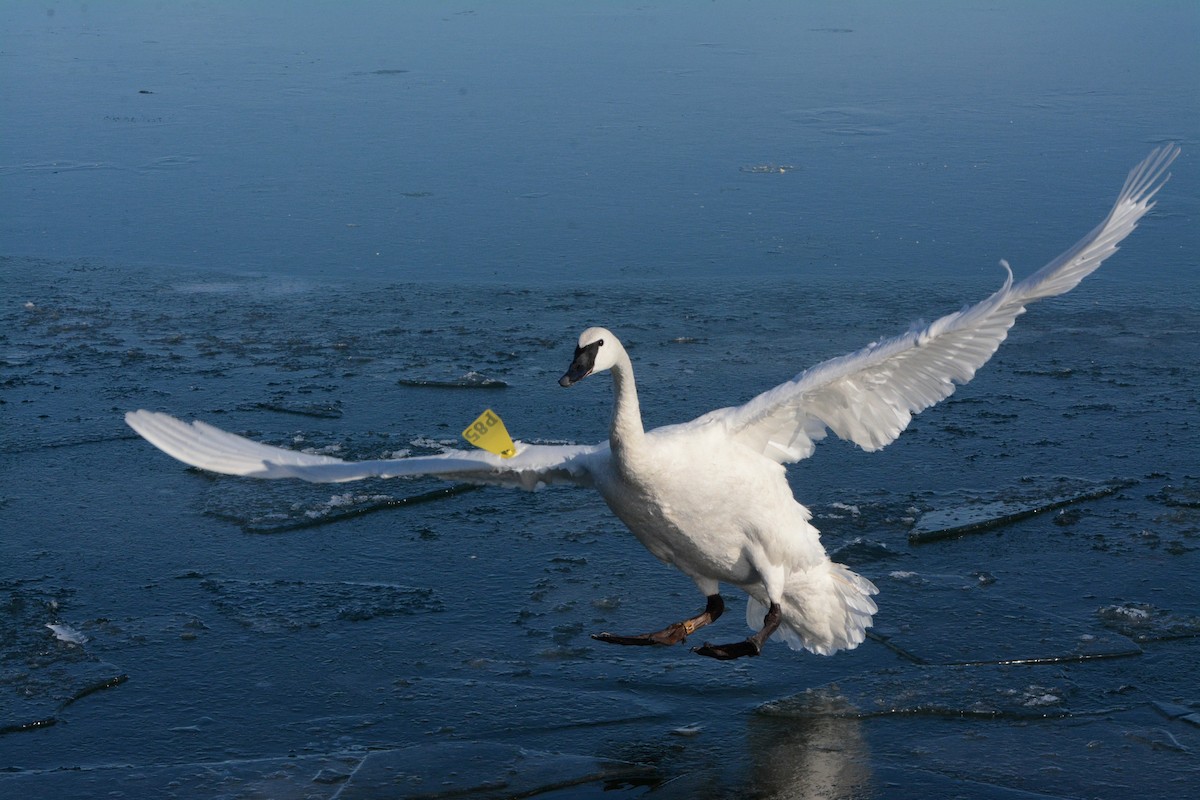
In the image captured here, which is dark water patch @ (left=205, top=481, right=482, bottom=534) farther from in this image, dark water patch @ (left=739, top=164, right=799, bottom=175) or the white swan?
dark water patch @ (left=739, top=164, right=799, bottom=175)

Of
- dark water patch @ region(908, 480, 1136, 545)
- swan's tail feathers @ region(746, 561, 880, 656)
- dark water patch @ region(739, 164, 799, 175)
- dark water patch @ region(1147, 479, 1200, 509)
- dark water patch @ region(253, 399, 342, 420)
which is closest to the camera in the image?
swan's tail feathers @ region(746, 561, 880, 656)

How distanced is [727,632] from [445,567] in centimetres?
123

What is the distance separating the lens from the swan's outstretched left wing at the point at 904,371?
5164 millimetres

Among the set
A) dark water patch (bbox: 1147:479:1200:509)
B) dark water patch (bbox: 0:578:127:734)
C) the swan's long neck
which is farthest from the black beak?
dark water patch (bbox: 1147:479:1200:509)

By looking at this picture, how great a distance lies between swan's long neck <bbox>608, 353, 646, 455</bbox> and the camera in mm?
5023

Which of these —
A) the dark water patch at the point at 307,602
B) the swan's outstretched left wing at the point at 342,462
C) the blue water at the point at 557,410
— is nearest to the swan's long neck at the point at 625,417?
the swan's outstretched left wing at the point at 342,462

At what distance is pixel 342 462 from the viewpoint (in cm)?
543

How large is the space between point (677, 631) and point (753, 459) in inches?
28.2

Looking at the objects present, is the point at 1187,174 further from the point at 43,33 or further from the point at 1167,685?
the point at 43,33

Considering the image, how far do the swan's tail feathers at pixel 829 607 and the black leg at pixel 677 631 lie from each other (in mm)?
292

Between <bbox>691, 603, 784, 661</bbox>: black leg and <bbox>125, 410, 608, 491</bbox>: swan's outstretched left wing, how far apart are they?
77 centimetres

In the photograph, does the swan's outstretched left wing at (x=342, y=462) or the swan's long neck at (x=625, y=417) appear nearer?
the swan's long neck at (x=625, y=417)

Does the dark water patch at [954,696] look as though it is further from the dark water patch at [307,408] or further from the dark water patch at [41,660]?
the dark water patch at [307,408]

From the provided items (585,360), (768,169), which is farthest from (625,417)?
(768,169)
